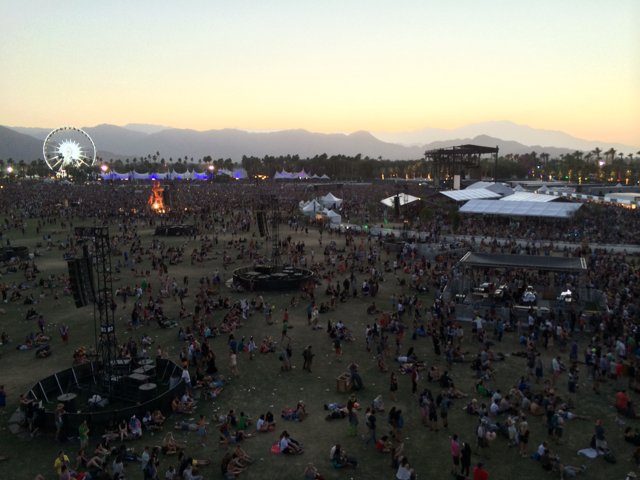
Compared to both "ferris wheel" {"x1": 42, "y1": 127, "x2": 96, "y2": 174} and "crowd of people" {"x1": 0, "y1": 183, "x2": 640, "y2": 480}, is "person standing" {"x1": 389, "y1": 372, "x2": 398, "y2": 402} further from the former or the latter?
"ferris wheel" {"x1": 42, "y1": 127, "x2": 96, "y2": 174}

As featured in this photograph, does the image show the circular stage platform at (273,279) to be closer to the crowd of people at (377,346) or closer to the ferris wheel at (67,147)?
the crowd of people at (377,346)

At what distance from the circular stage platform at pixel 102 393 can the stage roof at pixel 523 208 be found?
134 ft

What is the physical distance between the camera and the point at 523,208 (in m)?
49.7

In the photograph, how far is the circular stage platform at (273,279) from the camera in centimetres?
2798

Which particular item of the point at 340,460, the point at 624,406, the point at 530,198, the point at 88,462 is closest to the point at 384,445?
the point at 340,460

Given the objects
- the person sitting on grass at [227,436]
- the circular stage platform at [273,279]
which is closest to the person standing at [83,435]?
the person sitting on grass at [227,436]

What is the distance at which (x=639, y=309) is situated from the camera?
837 inches

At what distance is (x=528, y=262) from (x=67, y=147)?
113334 mm

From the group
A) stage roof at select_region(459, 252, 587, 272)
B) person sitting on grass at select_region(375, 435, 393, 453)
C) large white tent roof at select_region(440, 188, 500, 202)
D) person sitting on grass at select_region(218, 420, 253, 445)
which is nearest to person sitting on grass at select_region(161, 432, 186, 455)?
person sitting on grass at select_region(218, 420, 253, 445)

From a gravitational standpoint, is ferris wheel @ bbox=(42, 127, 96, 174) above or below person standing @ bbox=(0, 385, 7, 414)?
above

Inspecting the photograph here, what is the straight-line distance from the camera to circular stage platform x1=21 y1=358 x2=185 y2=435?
13359 millimetres

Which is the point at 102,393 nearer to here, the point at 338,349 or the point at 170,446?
the point at 170,446

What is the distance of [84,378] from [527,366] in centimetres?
1480

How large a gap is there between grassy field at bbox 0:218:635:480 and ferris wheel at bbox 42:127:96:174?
98339mm
